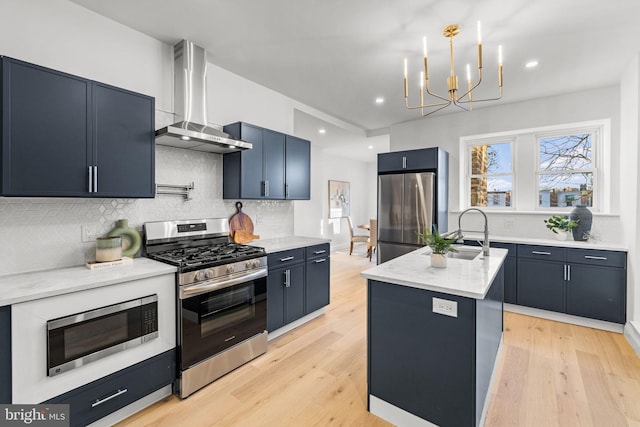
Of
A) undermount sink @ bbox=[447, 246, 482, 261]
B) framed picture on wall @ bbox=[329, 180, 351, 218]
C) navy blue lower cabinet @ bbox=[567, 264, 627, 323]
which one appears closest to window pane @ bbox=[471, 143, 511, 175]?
navy blue lower cabinet @ bbox=[567, 264, 627, 323]

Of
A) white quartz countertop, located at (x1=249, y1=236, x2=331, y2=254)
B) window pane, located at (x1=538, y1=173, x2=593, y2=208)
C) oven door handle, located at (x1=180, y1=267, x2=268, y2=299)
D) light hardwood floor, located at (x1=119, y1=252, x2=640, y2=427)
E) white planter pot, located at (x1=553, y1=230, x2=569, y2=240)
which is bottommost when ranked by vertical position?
light hardwood floor, located at (x1=119, y1=252, x2=640, y2=427)

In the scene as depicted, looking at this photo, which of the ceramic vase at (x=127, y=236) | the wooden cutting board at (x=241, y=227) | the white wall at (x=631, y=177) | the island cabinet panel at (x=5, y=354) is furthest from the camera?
the wooden cutting board at (x=241, y=227)

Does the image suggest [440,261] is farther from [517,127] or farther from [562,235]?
[517,127]

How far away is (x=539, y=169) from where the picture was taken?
13.2 ft

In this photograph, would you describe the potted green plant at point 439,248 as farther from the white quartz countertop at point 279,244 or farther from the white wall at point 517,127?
the white wall at point 517,127

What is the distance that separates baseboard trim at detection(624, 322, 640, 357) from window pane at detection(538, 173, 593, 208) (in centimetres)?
152

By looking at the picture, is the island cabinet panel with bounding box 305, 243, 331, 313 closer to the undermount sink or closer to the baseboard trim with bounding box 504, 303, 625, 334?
the undermount sink

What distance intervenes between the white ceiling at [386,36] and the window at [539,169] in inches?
24.9

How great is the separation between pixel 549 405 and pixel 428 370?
1.06 meters

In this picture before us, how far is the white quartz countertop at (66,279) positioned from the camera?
1495mm

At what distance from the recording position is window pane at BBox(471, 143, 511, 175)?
428cm

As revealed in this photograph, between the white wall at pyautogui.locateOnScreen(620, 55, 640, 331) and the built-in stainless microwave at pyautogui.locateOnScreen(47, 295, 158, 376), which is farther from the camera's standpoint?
the white wall at pyautogui.locateOnScreen(620, 55, 640, 331)

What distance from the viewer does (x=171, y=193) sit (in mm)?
2680

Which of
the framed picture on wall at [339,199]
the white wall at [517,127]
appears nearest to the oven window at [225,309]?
the white wall at [517,127]
